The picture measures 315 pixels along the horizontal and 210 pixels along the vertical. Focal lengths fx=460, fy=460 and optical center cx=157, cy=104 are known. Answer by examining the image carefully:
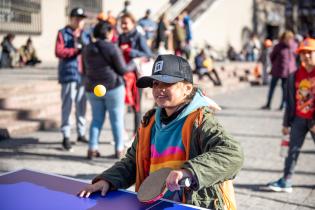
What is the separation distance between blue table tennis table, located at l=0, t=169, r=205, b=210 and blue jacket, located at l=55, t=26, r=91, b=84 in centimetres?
399

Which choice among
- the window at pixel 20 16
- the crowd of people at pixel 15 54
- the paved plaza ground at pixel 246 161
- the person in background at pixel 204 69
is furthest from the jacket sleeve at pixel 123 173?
the window at pixel 20 16

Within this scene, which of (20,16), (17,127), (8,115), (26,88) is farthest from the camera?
(20,16)

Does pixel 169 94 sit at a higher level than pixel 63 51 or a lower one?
lower

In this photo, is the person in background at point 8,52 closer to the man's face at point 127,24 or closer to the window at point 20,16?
the window at point 20,16

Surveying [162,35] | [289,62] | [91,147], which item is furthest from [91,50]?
[162,35]

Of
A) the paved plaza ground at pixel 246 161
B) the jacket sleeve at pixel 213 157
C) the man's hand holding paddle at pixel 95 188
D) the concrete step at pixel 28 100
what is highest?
the jacket sleeve at pixel 213 157

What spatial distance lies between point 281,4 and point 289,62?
26080 millimetres

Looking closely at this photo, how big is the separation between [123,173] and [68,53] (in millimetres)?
4083

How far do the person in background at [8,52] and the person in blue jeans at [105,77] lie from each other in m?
8.87

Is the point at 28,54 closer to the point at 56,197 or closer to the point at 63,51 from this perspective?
the point at 63,51

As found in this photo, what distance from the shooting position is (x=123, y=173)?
276 cm

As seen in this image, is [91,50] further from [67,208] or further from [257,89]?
[257,89]

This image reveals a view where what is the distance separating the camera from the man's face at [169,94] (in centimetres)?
258

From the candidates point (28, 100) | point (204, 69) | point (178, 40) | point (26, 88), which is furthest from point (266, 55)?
point (28, 100)
